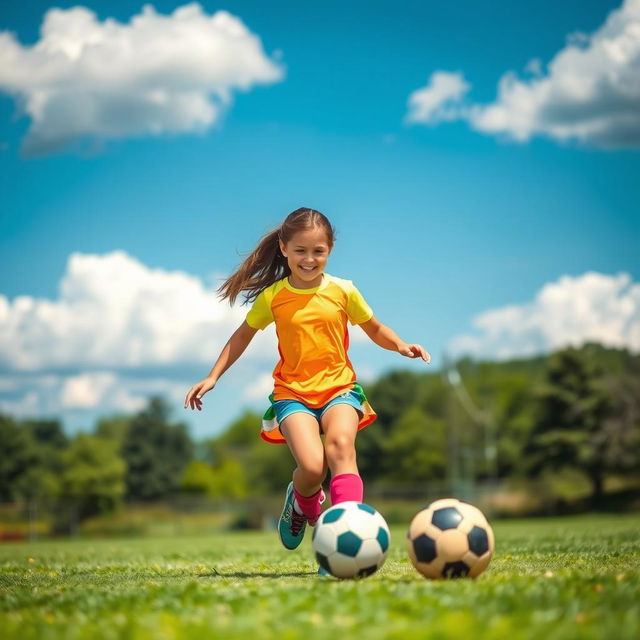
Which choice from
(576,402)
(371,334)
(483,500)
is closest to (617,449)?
(576,402)

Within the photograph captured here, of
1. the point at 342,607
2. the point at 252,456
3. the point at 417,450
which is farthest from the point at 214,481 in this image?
the point at 342,607

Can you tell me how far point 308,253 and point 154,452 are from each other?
7403 cm

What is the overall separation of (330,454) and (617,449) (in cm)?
4764

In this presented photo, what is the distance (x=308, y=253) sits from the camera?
6270 millimetres

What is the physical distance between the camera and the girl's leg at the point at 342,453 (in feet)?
18.4

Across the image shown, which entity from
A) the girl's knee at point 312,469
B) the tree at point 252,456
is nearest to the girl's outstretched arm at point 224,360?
the girl's knee at point 312,469

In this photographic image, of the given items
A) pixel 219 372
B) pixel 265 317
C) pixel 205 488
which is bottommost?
pixel 205 488

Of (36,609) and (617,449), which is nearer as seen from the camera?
(36,609)

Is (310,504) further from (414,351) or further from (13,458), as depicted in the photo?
(13,458)

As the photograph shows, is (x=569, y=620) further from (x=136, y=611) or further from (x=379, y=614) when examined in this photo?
(x=136, y=611)

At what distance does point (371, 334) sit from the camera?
6703 mm

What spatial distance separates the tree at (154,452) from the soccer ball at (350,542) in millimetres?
73372

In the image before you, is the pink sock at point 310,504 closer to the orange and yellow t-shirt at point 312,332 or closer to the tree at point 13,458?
the orange and yellow t-shirt at point 312,332

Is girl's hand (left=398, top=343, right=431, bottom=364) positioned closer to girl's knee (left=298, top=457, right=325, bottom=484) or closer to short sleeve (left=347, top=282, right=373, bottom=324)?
short sleeve (left=347, top=282, right=373, bottom=324)
